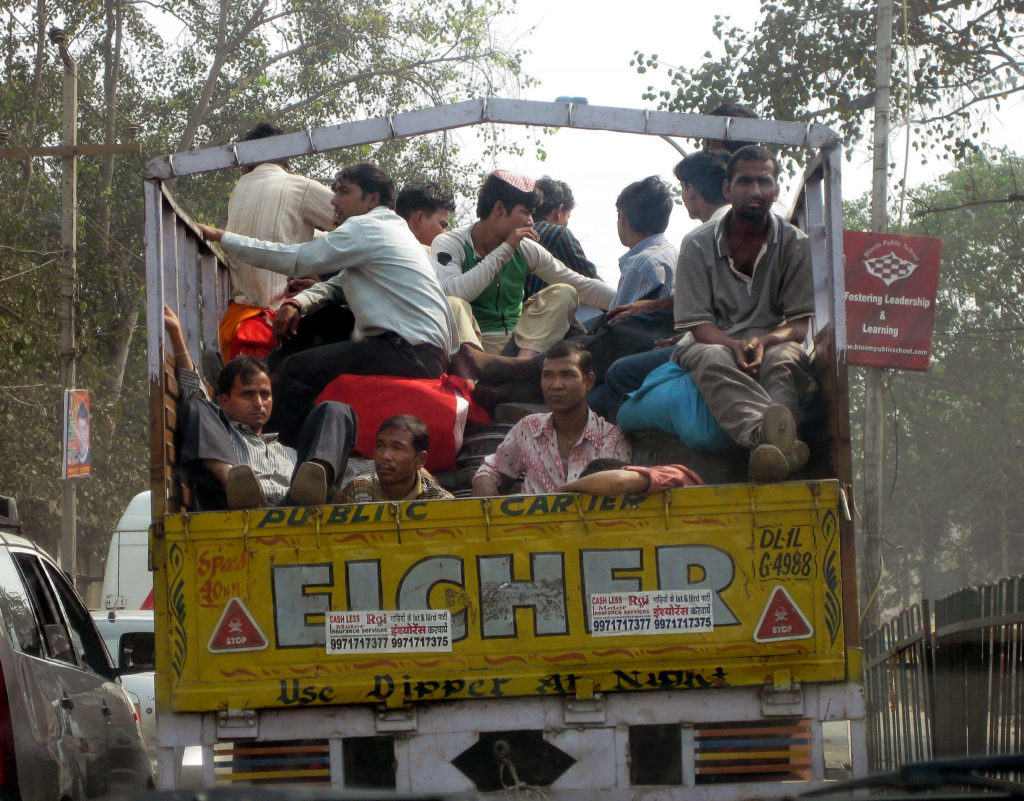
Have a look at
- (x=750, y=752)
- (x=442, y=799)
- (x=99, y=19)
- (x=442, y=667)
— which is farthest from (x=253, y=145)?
(x=99, y=19)

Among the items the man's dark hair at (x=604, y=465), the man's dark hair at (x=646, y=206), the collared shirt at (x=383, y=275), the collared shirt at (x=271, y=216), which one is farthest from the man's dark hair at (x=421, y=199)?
the man's dark hair at (x=604, y=465)

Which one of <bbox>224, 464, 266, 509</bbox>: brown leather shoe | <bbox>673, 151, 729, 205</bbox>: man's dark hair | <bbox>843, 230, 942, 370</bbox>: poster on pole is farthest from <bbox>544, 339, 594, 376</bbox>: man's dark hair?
<bbox>843, 230, 942, 370</bbox>: poster on pole

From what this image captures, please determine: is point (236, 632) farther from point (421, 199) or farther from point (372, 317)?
point (421, 199)

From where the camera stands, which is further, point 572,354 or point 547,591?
point 572,354

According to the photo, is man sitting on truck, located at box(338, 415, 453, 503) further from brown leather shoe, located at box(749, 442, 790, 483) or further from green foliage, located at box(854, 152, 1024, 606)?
green foliage, located at box(854, 152, 1024, 606)

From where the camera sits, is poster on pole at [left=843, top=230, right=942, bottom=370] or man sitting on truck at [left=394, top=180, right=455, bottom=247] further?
poster on pole at [left=843, top=230, right=942, bottom=370]

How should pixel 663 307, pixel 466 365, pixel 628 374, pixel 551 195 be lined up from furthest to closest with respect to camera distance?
pixel 551 195
pixel 466 365
pixel 663 307
pixel 628 374

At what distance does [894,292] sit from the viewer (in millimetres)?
12094

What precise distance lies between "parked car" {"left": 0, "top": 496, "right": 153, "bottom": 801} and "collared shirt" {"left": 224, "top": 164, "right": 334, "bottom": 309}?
1732mm

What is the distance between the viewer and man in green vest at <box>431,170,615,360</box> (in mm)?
6457

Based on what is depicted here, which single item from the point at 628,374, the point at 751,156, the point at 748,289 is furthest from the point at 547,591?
the point at 751,156

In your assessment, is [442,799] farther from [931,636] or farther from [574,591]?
[931,636]

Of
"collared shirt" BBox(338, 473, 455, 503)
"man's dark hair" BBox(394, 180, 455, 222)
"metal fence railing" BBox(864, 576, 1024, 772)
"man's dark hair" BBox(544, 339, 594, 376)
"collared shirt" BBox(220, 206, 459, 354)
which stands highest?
"man's dark hair" BBox(394, 180, 455, 222)

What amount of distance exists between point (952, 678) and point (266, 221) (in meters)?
3.97
